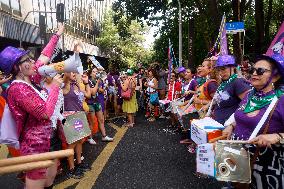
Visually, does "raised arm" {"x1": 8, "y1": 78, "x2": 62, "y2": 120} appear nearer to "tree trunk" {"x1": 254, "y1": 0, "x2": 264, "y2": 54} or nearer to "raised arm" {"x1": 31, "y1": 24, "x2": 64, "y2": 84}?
"raised arm" {"x1": 31, "y1": 24, "x2": 64, "y2": 84}

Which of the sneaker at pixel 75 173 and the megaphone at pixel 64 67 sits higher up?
the megaphone at pixel 64 67

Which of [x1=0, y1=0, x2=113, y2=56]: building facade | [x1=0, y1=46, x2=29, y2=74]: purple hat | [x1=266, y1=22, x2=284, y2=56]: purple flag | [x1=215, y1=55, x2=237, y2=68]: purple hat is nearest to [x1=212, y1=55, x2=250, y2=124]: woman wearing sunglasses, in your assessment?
[x1=215, y1=55, x2=237, y2=68]: purple hat

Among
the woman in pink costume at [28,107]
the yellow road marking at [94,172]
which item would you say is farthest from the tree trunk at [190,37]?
the woman in pink costume at [28,107]

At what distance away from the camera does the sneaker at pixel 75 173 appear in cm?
557

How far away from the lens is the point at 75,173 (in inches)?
225

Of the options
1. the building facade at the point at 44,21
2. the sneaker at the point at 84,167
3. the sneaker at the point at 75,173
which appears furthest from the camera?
the building facade at the point at 44,21

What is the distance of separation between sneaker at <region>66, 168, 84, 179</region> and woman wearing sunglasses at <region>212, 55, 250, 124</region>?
88.7 inches

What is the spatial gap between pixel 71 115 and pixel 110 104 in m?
9.27

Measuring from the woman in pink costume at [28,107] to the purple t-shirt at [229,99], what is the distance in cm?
215

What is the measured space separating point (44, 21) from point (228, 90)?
29.8ft

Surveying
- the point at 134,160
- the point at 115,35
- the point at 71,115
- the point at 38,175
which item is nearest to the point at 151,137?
the point at 134,160

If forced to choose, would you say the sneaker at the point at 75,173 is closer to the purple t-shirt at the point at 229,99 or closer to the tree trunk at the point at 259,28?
Result: the purple t-shirt at the point at 229,99

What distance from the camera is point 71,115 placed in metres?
5.23

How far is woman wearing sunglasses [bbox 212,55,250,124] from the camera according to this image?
4.47 metres
